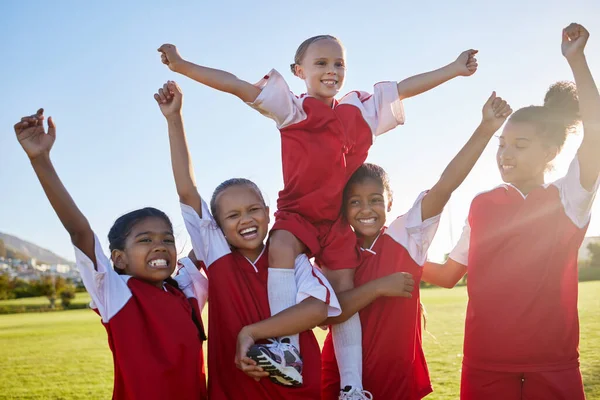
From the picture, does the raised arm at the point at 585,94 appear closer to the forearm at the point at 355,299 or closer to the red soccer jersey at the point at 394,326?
the red soccer jersey at the point at 394,326

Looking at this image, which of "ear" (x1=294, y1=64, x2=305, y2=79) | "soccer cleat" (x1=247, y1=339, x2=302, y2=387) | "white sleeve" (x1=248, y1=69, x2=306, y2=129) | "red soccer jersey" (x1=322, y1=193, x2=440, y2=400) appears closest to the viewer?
"soccer cleat" (x1=247, y1=339, x2=302, y2=387)

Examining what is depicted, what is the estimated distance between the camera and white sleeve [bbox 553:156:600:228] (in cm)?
308

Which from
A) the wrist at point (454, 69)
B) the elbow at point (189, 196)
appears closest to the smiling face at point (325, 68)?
the wrist at point (454, 69)

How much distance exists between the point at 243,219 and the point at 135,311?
0.70 meters

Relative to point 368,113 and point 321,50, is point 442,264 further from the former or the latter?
point 321,50

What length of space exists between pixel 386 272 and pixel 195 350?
112 centimetres

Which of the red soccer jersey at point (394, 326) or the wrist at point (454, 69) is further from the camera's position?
the wrist at point (454, 69)

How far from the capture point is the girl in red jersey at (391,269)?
123 inches

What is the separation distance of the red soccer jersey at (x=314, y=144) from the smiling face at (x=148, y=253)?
0.66 meters

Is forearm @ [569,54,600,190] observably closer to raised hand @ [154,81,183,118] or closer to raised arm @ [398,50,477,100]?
raised arm @ [398,50,477,100]

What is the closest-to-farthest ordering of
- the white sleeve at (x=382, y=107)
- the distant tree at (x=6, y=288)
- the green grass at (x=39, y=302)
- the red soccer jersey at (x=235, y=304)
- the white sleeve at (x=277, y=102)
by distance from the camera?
1. the red soccer jersey at (x=235, y=304)
2. the white sleeve at (x=277, y=102)
3. the white sleeve at (x=382, y=107)
4. the green grass at (x=39, y=302)
5. the distant tree at (x=6, y=288)

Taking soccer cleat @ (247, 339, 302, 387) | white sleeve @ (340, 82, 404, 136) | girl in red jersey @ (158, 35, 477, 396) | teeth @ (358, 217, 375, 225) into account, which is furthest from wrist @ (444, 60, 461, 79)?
soccer cleat @ (247, 339, 302, 387)

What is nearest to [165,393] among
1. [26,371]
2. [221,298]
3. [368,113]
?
[221,298]

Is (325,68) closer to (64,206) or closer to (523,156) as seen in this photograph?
(523,156)
